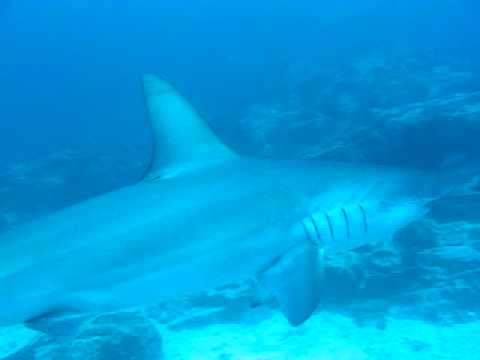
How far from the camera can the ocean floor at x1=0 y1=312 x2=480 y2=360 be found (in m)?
6.29

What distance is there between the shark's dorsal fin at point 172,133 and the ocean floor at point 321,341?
155 inches

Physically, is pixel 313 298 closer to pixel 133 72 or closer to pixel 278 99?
pixel 278 99

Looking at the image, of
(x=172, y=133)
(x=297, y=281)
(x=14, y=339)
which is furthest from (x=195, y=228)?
(x=14, y=339)

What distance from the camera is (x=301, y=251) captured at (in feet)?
10.7

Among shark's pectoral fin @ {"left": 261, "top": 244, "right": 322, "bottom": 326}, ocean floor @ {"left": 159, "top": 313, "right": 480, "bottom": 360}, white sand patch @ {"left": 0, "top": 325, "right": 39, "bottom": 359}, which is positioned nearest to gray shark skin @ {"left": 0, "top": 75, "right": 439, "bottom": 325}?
shark's pectoral fin @ {"left": 261, "top": 244, "right": 322, "bottom": 326}

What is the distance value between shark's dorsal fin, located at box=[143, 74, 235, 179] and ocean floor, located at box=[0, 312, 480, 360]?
394cm

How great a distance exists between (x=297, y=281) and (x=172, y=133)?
1.51 metres

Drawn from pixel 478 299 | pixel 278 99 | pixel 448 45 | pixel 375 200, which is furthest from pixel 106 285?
pixel 448 45

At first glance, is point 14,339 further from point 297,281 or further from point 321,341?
point 297,281

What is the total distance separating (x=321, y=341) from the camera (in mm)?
6715

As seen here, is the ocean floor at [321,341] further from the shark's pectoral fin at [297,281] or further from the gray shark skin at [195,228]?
the shark's pectoral fin at [297,281]

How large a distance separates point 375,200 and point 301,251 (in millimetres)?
714

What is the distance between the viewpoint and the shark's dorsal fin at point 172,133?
359cm

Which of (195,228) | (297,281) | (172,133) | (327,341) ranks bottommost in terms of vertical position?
(327,341)
